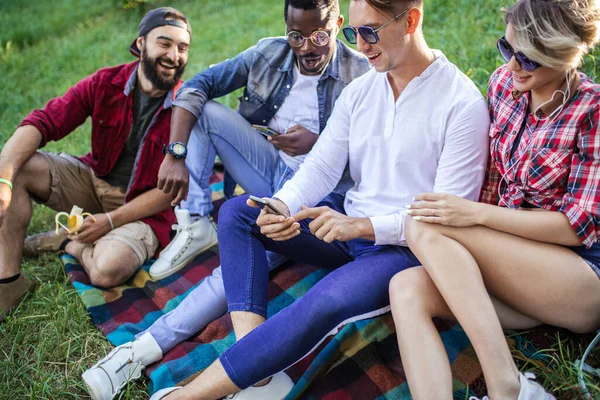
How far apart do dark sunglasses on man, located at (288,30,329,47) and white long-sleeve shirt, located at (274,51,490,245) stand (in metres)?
0.43

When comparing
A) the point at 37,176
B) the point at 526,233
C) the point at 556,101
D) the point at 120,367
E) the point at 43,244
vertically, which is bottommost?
the point at 43,244

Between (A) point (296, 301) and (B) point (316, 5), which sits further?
Answer: (B) point (316, 5)

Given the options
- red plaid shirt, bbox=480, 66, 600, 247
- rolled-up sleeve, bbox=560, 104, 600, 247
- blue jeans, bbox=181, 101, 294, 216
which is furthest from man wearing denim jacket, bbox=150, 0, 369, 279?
rolled-up sleeve, bbox=560, 104, 600, 247

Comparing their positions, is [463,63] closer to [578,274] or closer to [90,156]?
[578,274]

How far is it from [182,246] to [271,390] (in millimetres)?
1369

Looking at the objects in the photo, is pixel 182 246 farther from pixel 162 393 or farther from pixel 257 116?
pixel 162 393

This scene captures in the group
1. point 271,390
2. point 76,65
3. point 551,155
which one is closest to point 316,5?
point 551,155

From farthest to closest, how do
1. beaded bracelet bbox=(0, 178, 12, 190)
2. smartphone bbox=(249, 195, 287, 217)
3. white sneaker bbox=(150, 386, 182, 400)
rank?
beaded bracelet bbox=(0, 178, 12, 190)
smartphone bbox=(249, 195, 287, 217)
white sneaker bbox=(150, 386, 182, 400)

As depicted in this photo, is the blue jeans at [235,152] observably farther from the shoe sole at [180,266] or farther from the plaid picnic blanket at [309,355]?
the plaid picnic blanket at [309,355]

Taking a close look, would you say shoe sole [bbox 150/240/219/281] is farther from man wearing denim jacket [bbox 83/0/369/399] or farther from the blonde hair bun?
the blonde hair bun

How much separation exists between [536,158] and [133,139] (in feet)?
8.32

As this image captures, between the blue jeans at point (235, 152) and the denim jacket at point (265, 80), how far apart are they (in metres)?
0.11

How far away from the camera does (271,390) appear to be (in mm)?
2330

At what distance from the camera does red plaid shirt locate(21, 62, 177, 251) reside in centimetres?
354
